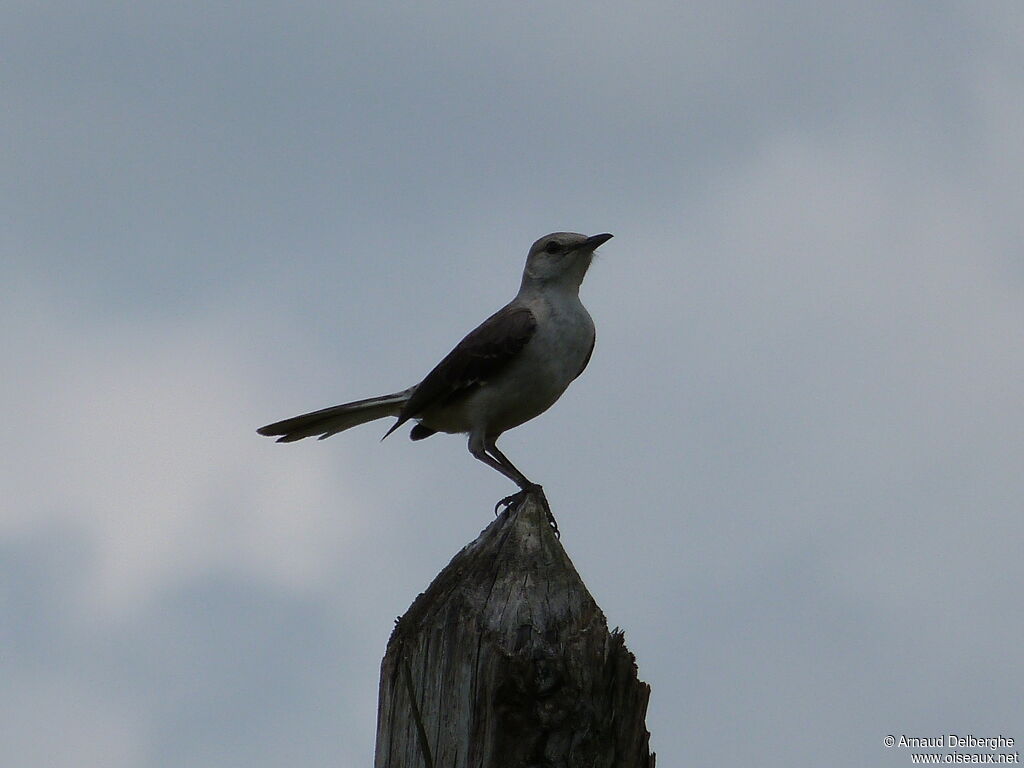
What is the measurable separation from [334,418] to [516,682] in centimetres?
499

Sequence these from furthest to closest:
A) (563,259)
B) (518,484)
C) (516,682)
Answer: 1. (563,259)
2. (518,484)
3. (516,682)

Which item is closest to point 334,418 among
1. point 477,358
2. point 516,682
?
point 477,358

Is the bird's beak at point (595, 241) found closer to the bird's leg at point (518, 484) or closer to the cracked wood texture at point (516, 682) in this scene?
the bird's leg at point (518, 484)

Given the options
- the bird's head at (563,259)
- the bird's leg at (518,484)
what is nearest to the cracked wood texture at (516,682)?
the bird's leg at (518,484)

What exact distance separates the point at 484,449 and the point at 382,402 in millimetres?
1148

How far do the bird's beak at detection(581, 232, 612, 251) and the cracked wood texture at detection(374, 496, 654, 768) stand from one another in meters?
4.48

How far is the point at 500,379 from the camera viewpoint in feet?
23.2

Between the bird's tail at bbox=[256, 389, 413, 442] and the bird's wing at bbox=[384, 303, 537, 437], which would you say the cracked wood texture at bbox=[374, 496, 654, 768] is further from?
the bird's tail at bbox=[256, 389, 413, 442]

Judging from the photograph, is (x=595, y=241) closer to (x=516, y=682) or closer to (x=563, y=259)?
(x=563, y=259)

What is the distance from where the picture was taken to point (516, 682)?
11.1ft

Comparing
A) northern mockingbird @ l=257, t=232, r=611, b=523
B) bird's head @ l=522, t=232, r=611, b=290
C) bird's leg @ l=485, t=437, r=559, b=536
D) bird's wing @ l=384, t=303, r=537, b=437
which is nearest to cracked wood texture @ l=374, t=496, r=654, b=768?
bird's leg @ l=485, t=437, r=559, b=536

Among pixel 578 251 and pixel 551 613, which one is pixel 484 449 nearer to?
pixel 578 251

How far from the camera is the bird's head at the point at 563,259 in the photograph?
788 cm

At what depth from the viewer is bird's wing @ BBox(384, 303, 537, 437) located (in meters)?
7.06
